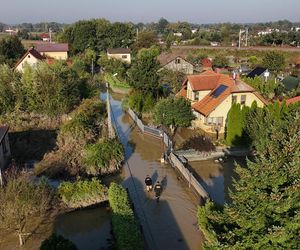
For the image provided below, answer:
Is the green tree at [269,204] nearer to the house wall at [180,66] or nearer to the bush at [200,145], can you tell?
the bush at [200,145]

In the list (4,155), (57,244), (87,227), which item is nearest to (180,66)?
(4,155)

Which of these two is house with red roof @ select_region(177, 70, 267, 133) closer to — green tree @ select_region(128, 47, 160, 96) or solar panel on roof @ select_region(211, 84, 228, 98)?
solar panel on roof @ select_region(211, 84, 228, 98)

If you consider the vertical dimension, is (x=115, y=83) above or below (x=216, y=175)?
above

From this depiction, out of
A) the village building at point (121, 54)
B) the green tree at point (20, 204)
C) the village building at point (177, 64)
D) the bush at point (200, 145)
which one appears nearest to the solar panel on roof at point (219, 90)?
the bush at point (200, 145)

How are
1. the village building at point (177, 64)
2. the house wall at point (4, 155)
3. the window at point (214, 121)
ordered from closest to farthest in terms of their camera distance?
the house wall at point (4, 155) → the window at point (214, 121) → the village building at point (177, 64)

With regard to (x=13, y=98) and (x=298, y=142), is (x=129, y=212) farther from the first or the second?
(x=13, y=98)

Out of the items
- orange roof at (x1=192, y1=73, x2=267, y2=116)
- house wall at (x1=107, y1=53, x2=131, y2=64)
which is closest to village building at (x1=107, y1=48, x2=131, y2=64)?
house wall at (x1=107, y1=53, x2=131, y2=64)

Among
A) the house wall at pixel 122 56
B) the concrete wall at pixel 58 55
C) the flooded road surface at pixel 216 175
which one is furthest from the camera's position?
the concrete wall at pixel 58 55

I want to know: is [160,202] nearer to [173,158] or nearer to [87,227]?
[87,227]
